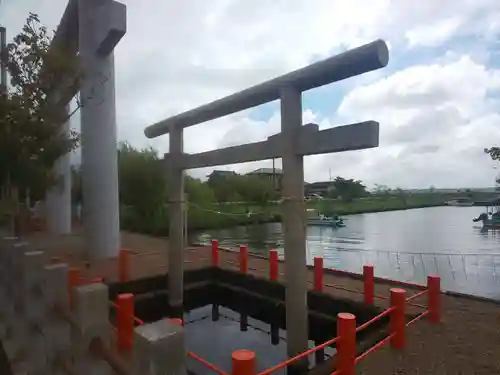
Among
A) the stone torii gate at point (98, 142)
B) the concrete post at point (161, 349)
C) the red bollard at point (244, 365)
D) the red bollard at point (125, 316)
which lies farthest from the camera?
the stone torii gate at point (98, 142)

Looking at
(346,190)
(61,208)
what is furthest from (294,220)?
(346,190)

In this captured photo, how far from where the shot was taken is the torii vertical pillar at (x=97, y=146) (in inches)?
370

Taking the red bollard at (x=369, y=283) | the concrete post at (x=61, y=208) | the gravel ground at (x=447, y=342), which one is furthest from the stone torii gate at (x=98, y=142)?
the red bollard at (x=369, y=283)

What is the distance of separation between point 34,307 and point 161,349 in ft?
4.35

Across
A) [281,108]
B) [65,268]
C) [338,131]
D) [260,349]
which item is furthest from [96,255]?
[65,268]

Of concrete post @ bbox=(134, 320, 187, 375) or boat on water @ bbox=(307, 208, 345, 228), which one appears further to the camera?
boat on water @ bbox=(307, 208, 345, 228)

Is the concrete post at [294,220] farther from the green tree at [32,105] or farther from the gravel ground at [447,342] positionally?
the green tree at [32,105]

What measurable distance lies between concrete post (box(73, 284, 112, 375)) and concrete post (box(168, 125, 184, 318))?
5408mm

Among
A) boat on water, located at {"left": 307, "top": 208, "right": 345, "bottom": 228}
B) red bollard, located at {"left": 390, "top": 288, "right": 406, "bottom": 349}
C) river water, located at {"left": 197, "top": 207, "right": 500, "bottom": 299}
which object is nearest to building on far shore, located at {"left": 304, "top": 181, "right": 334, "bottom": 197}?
boat on water, located at {"left": 307, "top": 208, "right": 345, "bottom": 228}

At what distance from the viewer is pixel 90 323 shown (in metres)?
1.35

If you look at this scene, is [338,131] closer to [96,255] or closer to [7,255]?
[7,255]

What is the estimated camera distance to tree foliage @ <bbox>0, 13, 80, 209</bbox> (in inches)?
210

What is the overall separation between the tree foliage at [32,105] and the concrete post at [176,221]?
1867 millimetres

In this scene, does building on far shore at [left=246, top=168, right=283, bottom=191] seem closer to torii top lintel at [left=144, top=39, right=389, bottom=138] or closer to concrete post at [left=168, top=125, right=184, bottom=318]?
torii top lintel at [left=144, top=39, right=389, bottom=138]
